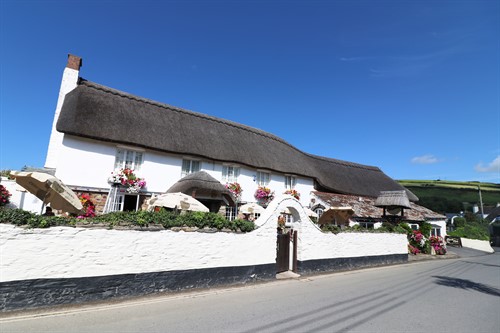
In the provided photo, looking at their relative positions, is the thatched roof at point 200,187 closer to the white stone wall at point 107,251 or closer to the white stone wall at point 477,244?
the white stone wall at point 107,251

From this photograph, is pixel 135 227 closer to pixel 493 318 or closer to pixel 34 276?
pixel 34 276

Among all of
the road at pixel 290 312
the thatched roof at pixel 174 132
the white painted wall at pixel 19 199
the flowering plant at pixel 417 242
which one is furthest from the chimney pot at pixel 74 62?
the flowering plant at pixel 417 242

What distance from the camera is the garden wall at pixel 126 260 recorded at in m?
5.48

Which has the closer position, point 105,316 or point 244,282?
point 105,316

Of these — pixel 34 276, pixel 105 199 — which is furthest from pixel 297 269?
pixel 105 199

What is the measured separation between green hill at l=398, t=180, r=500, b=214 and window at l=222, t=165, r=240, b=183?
2055 inches

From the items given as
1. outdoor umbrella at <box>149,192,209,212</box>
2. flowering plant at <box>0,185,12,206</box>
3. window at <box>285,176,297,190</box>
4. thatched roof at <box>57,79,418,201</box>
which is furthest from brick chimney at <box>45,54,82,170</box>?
window at <box>285,176,297,190</box>

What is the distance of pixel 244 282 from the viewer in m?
8.91

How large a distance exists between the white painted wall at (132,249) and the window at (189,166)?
811 cm

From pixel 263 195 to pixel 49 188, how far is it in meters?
13.2

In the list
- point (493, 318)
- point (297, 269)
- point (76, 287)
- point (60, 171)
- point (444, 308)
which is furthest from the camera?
point (60, 171)

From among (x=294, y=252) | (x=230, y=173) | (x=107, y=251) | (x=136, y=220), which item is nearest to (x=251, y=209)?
(x=230, y=173)

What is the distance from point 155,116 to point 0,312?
13414 mm

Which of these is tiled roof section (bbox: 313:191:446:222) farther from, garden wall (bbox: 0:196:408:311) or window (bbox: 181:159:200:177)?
garden wall (bbox: 0:196:408:311)
